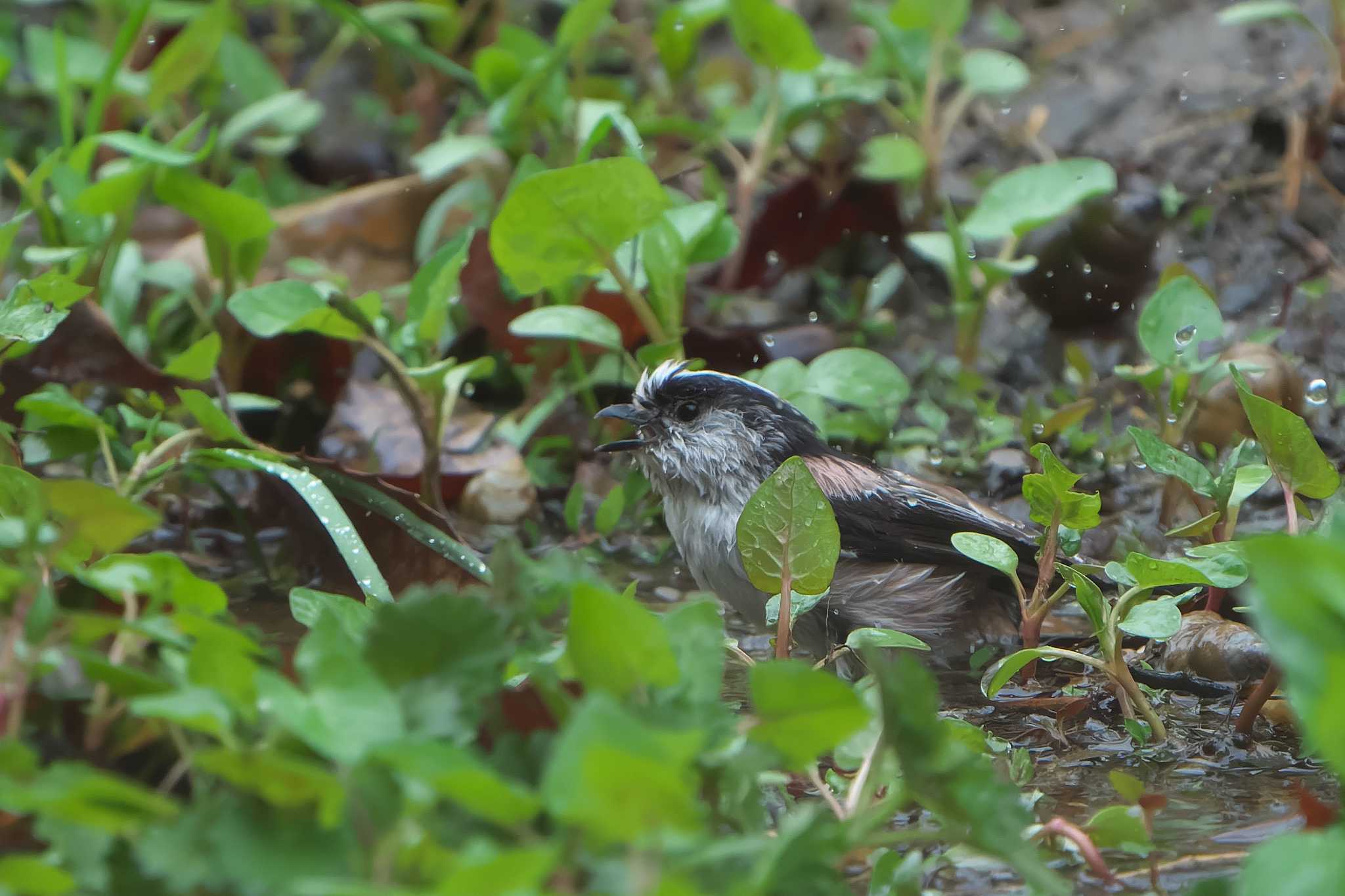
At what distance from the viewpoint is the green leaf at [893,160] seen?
5.22 m

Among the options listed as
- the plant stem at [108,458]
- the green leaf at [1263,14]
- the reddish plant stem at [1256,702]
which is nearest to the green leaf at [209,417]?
the plant stem at [108,458]

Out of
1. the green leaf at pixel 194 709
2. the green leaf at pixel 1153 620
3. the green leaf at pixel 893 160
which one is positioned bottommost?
the green leaf at pixel 893 160

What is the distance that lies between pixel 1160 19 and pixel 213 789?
5640 millimetres

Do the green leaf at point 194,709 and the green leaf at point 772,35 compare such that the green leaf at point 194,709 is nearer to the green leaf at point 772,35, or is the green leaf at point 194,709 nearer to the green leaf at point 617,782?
the green leaf at point 617,782

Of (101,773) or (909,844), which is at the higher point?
(101,773)

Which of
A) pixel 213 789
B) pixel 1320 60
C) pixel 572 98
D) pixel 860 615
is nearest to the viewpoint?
pixel 213 789

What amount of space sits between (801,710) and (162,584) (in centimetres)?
88

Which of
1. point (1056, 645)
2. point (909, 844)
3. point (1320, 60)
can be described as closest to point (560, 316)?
point (1056, 645)

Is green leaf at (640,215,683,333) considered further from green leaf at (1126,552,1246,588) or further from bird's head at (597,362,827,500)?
green leaf at (1126,552,1246,588)

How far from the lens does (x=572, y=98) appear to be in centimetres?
529

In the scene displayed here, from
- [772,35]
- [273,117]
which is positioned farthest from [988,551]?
[273,117]

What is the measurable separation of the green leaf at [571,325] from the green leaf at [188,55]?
1.73 meters

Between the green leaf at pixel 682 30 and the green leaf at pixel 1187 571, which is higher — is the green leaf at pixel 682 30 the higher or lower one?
the higher one

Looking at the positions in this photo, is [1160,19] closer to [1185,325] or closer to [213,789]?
[1185,325]
